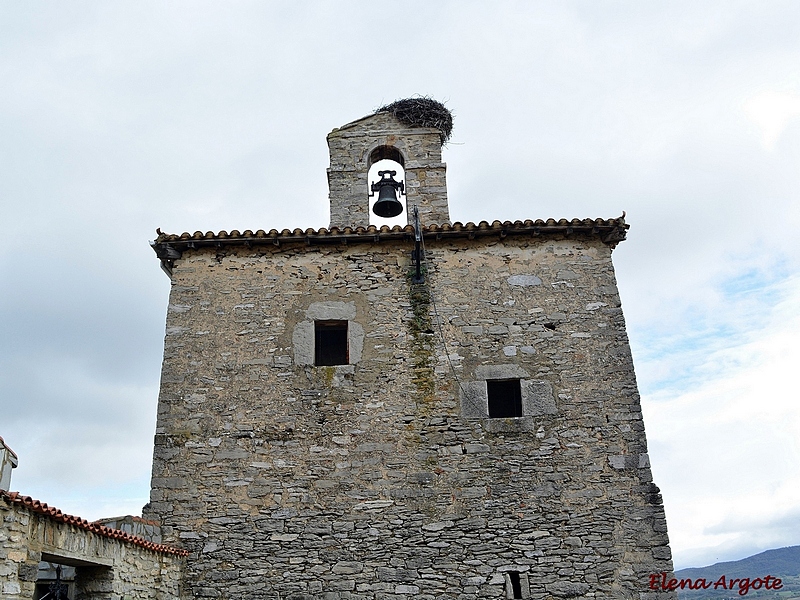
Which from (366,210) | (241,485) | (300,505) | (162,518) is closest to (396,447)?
(300,505)

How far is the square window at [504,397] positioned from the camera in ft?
28.9

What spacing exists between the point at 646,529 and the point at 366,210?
591 centimetres

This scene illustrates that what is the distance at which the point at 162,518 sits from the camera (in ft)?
26.8

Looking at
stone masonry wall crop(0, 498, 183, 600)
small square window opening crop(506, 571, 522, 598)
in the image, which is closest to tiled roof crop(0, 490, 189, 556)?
stone masonry wall crop(0, 498, 183, 600)

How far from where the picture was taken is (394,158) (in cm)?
1112

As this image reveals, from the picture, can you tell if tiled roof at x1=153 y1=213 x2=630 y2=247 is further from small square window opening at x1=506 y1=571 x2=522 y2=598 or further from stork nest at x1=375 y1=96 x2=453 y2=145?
small square window opening at x1=506 y1=571 x2=522 y2=598

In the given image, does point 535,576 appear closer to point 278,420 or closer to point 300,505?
point 300,505

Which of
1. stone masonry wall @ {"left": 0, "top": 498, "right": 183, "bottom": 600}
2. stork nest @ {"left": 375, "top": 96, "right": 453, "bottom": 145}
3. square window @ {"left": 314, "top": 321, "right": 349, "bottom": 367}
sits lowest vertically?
stone masonry wall @ {"left": 0, "top": 498, "right": 183, "bottom": 600}

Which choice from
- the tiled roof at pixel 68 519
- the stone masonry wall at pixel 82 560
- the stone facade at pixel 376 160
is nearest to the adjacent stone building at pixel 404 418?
the stone facade at pixel 376 160

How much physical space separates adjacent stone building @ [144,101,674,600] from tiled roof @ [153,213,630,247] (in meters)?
0.03

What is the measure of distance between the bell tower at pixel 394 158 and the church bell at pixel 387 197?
18 millimetres

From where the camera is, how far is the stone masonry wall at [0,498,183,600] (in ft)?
15.8

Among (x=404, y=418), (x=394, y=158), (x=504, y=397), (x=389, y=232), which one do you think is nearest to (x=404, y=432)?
(x=404, y=418)
